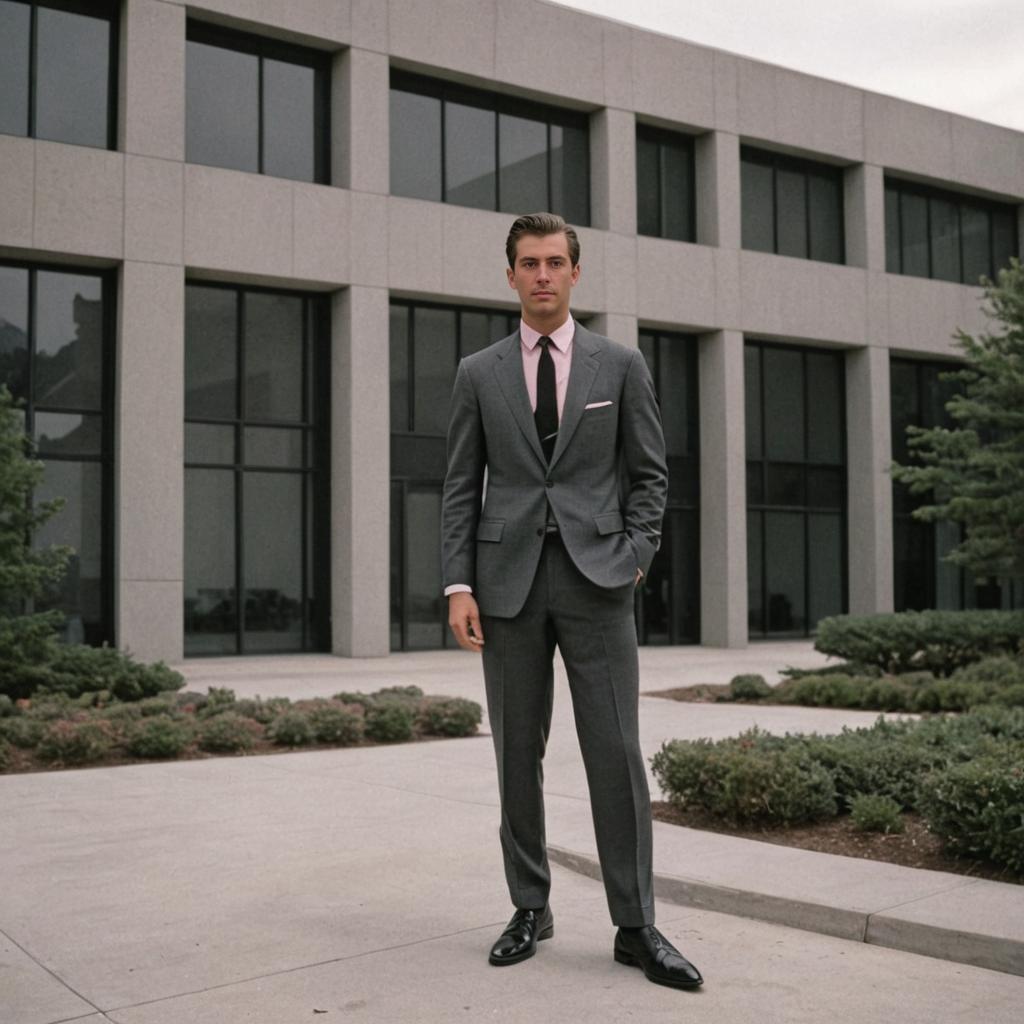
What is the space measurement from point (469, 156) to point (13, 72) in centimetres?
782

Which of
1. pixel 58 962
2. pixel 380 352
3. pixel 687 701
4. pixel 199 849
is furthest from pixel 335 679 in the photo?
pixel 58 962

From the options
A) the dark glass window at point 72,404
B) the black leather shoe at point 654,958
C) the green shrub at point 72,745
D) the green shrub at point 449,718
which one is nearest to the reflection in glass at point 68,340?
the dark glass window at point 72,404

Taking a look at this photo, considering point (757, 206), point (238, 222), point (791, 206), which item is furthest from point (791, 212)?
point (238, 222)

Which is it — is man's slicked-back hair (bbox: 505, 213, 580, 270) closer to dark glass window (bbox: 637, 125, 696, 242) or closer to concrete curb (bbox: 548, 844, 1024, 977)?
concrete curb (bbox: 548, 844, 1024, 977)

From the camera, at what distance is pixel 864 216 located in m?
26.5

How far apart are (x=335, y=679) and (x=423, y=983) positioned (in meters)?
13.1

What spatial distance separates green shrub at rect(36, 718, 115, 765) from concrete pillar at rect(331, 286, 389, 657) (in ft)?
37.3

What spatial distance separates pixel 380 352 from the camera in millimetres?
21031

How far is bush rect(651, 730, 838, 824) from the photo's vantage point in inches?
238

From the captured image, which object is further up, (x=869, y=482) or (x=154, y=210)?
(x=154, y=210)

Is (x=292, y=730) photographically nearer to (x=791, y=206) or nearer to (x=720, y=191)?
(x=720, y=191)

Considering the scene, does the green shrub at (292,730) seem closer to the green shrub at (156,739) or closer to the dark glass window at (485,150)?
the green shrub at (156,739)

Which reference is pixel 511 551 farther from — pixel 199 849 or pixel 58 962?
pixel 199 849

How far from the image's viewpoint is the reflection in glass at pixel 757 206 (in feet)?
84.4
